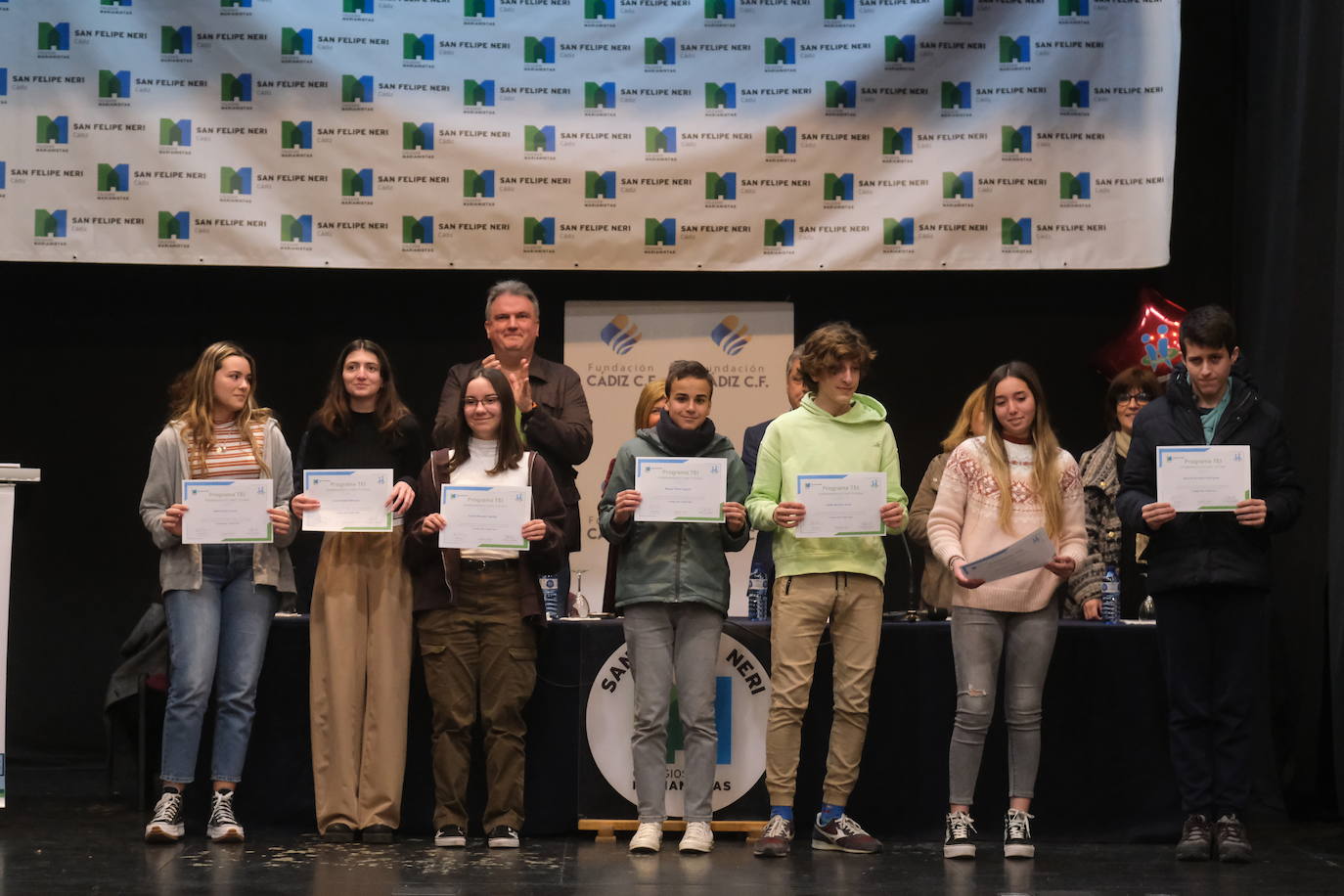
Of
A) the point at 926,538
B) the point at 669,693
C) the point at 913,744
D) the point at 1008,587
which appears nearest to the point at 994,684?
the point at 1008,587

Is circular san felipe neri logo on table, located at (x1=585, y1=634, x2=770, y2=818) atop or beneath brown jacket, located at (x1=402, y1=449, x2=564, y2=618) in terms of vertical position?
beneath

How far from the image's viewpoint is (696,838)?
482cm

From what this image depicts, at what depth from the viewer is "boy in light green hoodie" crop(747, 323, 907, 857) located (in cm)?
484

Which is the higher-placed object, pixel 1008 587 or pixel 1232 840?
pixel 1008 587

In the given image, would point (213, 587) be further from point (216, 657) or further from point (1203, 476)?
point (1203, 476)

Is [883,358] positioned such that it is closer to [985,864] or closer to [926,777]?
[926,777]

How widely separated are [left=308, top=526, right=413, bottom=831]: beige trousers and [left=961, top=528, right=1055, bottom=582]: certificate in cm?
198

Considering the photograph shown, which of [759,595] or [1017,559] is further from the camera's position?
[759,595]

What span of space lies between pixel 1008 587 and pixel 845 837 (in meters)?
1.01

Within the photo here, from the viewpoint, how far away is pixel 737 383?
703cm

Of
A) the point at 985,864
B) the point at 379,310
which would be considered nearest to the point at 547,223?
the point at 379,310

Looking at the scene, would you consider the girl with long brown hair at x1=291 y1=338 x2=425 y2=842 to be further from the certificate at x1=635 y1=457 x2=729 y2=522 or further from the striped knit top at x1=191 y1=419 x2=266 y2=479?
the certificate at x1=635 y1=457 x2=729 y2=522

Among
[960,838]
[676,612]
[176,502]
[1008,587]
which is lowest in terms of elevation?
[960,838]

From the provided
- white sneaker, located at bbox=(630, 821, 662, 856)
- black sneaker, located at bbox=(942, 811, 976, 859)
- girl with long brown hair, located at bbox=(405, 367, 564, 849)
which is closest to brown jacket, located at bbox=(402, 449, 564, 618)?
girl with long brown hair, located at bbox=(405, 367, 564, 849)
